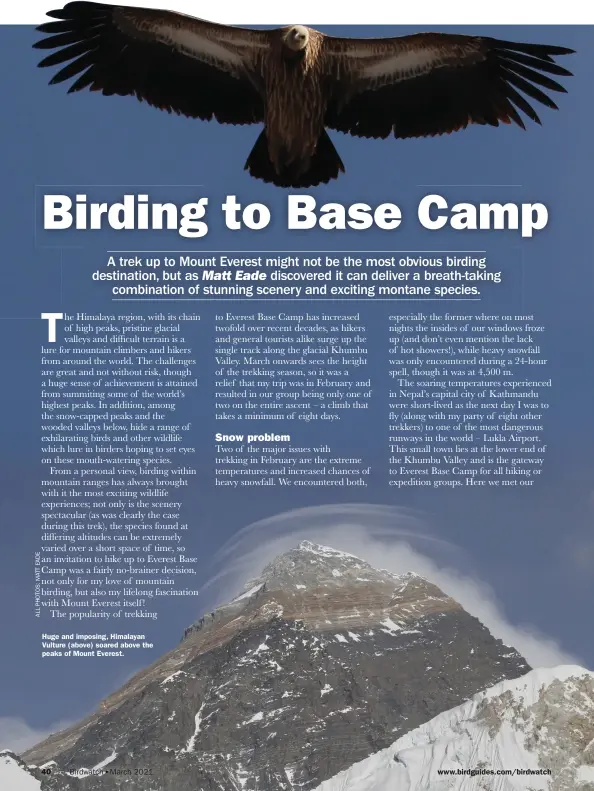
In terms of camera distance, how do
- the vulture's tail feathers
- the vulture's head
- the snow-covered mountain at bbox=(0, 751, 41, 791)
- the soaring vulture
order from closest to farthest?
the vulture's head < the snow-covered mountain at bbox=(0, 751, 41, 791) < the soaring vulture < the vulture's tail feathers

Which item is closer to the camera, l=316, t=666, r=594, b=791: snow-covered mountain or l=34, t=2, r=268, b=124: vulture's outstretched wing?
l=316, t=666, r=594, b=791: snow-covered mountain

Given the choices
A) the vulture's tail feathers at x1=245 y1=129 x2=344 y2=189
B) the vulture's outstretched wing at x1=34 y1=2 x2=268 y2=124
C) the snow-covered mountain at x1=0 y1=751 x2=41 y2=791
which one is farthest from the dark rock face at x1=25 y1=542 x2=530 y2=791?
the vulture's outstretched wing at x1=34 y1=2 x2=268 y2=124

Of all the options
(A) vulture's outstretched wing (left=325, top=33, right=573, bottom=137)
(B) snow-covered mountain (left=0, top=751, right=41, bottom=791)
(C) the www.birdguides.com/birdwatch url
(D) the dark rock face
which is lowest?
(B) snow-covered mountain (left=0, top=751, right=41, bottom=791)

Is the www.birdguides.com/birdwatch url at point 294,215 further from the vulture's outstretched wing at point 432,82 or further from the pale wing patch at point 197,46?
the pale wing patch at point 197,46

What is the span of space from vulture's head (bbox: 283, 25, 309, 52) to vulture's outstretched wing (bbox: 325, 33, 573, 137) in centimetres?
26

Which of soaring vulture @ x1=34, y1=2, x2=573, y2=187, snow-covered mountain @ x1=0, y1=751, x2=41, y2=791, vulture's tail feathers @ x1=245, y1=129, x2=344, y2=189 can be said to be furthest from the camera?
vulture's tail feathers @ x1=245, y1=129, x2=344, y2=189

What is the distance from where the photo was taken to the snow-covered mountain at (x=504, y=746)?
7727mm

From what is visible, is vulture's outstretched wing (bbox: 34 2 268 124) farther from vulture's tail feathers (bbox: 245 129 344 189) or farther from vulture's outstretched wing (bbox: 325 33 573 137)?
vulture's outstretched wing (bbox: 325 33 573 137)

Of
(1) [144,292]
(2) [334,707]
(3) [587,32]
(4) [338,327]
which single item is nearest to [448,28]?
(3) [587,32]

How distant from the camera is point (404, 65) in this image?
8.07 m

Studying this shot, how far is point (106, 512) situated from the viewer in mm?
8078

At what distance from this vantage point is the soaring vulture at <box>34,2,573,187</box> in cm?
800

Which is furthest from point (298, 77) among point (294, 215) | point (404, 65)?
point (294, 215)

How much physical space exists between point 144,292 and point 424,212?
181 centimetres
